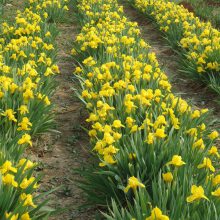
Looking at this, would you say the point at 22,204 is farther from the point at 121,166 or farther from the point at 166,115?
the point at 166,115

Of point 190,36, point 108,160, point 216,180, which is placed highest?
point 216,180

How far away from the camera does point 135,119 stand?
3684mm

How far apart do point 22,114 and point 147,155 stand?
1.37 meters

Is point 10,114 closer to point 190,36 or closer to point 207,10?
point 190,36

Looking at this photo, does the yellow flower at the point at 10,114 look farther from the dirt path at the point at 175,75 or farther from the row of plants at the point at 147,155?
the dirt path at the point at 175,75

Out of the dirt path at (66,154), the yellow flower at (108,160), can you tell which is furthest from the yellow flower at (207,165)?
the dirt path at (66,154)

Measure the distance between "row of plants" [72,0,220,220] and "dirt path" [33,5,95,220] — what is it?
159 mm

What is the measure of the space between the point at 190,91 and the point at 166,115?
2.24 meters

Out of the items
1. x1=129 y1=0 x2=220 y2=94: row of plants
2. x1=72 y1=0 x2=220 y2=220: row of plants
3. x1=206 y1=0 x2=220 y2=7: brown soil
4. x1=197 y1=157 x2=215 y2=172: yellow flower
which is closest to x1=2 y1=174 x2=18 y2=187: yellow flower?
x1=72 y1=0 x2=220 y2=220: row of plants

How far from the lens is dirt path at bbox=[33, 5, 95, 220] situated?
3285mm

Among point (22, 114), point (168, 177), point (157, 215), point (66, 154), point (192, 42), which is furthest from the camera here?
point (192, 42)

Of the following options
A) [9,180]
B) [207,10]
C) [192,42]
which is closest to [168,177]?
[9,180]

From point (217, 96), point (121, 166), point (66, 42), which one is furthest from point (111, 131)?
point (66, 42)

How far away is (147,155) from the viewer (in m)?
2.99
